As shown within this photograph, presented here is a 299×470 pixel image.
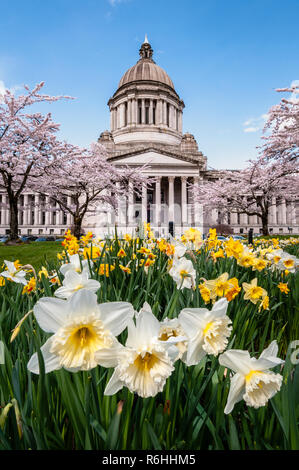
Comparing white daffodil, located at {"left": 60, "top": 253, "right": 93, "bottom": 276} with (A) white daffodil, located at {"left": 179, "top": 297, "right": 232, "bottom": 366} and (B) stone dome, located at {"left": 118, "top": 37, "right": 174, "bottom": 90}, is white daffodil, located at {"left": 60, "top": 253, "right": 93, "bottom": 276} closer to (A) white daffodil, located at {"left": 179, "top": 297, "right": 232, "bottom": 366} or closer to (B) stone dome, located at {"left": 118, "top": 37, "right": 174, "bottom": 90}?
(A) white daffodil, located at {"left": 179, "top": 297, "right": 232, "bottom": 366}

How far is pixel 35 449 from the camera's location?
0.78m

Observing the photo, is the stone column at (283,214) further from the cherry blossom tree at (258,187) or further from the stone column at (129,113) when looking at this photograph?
the stone column at (129,113)

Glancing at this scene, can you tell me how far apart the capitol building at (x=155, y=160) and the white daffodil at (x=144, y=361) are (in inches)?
1377


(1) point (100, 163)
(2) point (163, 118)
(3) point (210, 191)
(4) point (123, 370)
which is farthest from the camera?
(2) point (163, 118)

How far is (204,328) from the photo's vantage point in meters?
0.73

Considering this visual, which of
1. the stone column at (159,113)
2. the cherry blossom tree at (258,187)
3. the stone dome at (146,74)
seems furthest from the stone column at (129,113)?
the cherry blossom tree at (258,187)

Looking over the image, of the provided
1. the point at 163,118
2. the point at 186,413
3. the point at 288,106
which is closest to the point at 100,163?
the point at 288,106

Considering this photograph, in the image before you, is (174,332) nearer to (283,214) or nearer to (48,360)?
(48,360)

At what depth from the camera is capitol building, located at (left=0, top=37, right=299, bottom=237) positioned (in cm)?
4031

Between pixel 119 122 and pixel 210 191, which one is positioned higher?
pixel 119 122

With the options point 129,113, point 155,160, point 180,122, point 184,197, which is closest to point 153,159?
point 155,160
